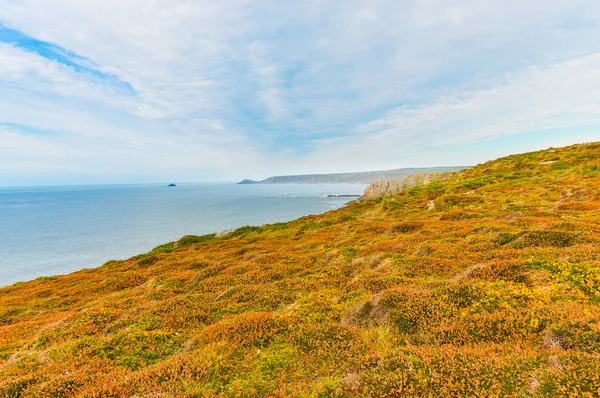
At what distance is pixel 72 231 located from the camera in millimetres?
94312

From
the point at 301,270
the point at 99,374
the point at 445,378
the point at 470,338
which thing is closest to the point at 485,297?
the point at 470,338

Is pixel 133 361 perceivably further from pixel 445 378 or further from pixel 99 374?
pixel 445 378

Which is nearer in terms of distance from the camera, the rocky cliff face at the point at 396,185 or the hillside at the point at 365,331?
the hillside at the point at 365,331

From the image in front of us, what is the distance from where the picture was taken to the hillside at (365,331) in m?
4.99

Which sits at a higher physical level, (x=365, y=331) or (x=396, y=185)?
(x=396, y=185)

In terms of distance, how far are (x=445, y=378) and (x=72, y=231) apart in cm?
12221

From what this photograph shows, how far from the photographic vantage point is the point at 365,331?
7492 millimetres

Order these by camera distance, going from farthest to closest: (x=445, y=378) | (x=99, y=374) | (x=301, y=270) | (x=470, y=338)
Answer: (x=301, y=270) → (x=99, y=374) → (x=470, y=338) → (x=445, y=378)

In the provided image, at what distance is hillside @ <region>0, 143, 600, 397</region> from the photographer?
197 inches

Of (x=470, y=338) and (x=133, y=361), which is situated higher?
(x=470, y=338)

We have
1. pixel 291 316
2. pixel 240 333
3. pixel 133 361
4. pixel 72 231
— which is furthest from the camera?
pixel 72 231

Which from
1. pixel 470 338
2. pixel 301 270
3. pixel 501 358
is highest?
pixel 501 358

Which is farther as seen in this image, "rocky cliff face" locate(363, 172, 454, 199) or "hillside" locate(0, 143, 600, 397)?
"rocky cliff face" locate(363, 172, 454, 199)

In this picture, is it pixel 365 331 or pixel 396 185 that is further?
pixel 396 185
